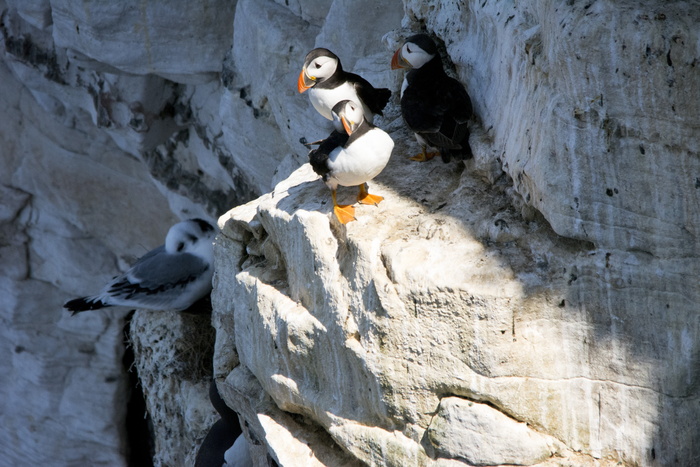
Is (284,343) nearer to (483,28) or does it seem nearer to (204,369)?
(483,28)

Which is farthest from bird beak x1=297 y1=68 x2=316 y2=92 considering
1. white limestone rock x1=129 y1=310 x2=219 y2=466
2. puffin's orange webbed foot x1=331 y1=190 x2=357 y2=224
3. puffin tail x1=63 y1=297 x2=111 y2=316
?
puffin tail x1=63 y1=297 x2=111 y2=316

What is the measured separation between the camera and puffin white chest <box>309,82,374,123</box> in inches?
131

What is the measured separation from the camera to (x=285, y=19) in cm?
470

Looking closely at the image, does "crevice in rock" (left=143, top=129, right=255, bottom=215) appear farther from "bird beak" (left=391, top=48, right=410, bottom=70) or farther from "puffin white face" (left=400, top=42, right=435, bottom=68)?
"puffin white face" (left=400, top=42, right=435, bottom=68)

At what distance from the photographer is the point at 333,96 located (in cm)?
339

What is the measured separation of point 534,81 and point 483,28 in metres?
0.68

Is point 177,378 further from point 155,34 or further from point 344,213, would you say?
point 344,213

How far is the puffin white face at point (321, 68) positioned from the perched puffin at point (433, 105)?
1.26 ft

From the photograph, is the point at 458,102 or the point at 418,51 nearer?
the point at 458,102

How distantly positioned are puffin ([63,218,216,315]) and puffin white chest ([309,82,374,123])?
70.8 inches

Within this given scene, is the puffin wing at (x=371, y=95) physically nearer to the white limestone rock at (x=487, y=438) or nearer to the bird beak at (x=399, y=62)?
the bird beak at (x=399, y=62)

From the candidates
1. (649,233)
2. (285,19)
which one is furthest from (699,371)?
(285,19)

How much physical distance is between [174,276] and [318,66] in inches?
80.5

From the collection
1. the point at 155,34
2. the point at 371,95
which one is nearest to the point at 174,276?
the point at 155,34
